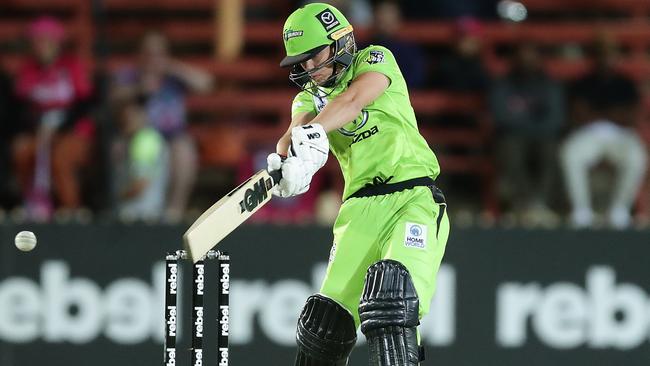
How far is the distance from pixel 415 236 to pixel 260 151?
5093mm

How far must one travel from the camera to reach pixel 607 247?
991 centimetres

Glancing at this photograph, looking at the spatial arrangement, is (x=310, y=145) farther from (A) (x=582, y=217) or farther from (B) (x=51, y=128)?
(A) (x=582, y=217)

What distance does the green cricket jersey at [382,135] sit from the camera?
658cm

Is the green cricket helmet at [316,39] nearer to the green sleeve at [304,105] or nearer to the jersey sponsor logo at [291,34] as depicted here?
→ the jersey sponsor logo at [291,34]

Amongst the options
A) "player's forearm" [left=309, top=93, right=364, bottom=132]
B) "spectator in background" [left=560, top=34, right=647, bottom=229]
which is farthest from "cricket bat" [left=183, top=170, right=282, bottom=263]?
"spectator in background" [left=560, top=34, right=647, bottom=229]

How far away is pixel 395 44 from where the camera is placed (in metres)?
11.0

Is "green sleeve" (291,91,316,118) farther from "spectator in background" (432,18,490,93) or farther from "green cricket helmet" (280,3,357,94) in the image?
"spectator in background" (432,18,490,93)

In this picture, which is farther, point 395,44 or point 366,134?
point 395,44

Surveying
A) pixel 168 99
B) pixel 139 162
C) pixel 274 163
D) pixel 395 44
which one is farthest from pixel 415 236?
pixel 168 99

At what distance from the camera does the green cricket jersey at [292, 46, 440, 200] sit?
21.6ft

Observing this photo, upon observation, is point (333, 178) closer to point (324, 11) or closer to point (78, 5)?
point (78, 5)

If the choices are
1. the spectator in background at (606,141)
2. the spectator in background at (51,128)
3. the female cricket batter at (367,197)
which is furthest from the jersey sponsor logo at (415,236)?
the spectator in background at (606,141)

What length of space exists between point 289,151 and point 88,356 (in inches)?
161

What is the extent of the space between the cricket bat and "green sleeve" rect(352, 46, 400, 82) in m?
0.75
